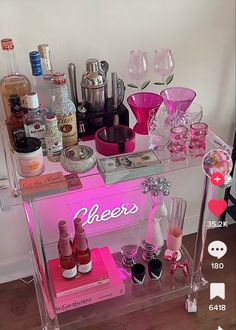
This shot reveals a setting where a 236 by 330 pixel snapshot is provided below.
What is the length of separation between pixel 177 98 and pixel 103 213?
0.57 metres

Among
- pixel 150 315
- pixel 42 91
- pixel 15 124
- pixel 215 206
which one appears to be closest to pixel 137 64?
pixel 42 91

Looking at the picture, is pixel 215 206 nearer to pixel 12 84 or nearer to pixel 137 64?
pixel 137 64

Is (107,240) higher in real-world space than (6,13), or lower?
lower

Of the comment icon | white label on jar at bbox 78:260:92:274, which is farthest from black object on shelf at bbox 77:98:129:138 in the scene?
the comment icon

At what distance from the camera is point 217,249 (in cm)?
202

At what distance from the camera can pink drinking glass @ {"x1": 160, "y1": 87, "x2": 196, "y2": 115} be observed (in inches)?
54.9

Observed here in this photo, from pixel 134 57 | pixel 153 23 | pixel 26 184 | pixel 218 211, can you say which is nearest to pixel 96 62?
pixel 134 57

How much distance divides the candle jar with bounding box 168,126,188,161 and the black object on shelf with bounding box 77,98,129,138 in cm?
18

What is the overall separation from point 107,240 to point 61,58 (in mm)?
837

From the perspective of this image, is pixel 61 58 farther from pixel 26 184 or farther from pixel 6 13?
pixel 26 184

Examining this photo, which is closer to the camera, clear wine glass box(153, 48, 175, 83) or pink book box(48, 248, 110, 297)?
clear wine glass box(153, 48, 175, 83)

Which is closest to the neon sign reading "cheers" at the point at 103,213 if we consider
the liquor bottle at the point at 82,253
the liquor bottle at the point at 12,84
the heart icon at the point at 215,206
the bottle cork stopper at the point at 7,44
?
the liquor bottle at the point at 82,253

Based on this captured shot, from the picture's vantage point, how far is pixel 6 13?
126 centimetres

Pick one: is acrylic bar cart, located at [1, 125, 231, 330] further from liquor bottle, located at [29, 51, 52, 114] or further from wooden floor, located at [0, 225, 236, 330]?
liquor bottle, located at [29, 51, 52, 114]
